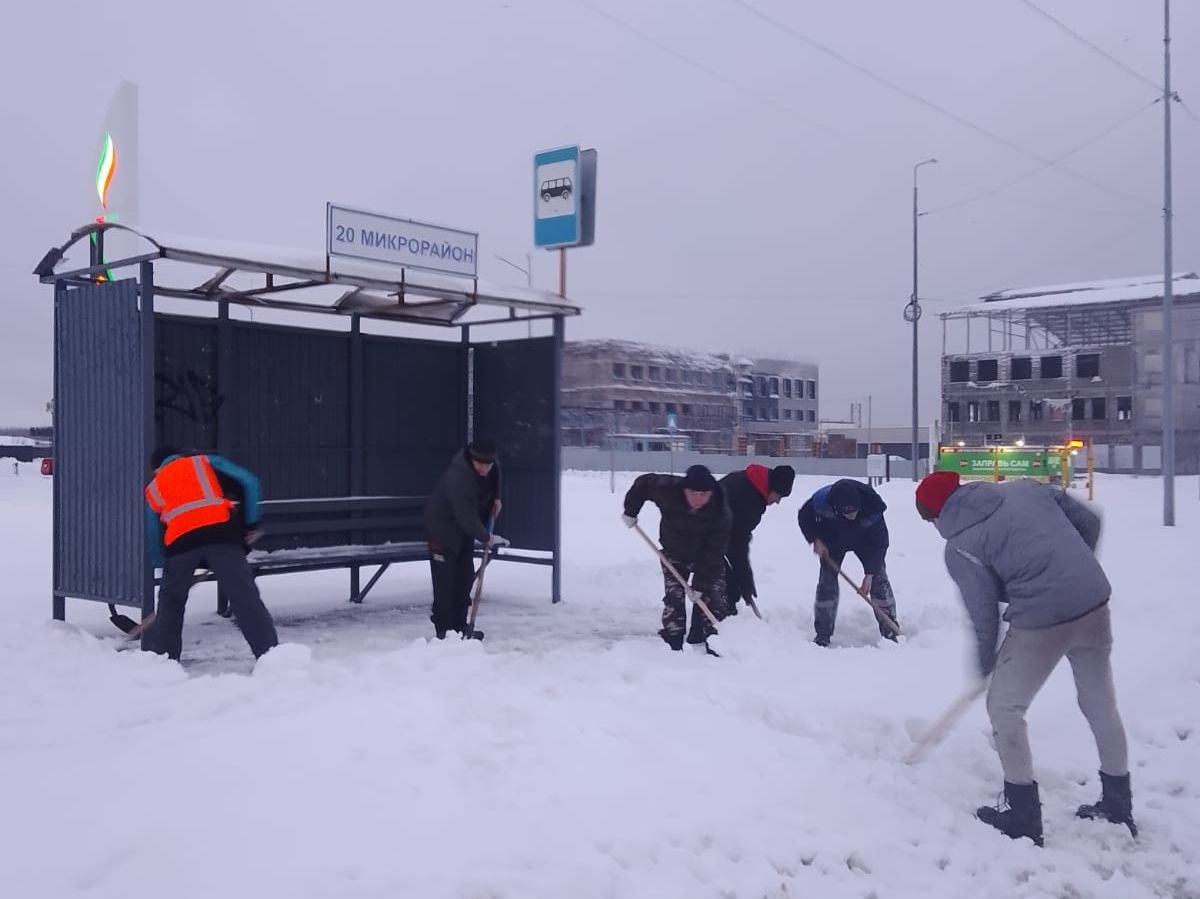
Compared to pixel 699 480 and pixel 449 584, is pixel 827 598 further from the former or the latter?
pixel 449 584

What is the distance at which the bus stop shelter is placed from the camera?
7.16 metres

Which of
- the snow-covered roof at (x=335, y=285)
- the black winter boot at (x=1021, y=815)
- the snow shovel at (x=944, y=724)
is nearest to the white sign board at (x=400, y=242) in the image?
the snow-covered roof at (x=335, y=285)

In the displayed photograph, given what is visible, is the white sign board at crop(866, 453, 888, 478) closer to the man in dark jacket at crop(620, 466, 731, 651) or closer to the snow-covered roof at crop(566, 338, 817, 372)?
the man in dark jacket at crop(620, 466, 731, 651)

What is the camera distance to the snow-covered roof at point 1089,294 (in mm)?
51625

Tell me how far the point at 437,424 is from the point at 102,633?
381 centimetres

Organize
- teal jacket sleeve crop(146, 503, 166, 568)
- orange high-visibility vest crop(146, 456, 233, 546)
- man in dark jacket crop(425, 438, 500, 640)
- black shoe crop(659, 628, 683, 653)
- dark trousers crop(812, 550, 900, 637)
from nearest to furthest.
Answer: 1. orange high-visibility vest crop(146, 456, 233, 546)
2. teal jacket sleeve crop(146, 503, 166, 568)
3. man in dark jacket crop(425, 438, 500, 640)
4. black shoe crop(659, 628, 683, 653)
5. dark trousers crop(812, 550, 900, 637)

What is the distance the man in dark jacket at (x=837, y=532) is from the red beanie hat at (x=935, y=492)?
3.15 metres

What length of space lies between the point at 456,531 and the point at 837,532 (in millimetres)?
2902

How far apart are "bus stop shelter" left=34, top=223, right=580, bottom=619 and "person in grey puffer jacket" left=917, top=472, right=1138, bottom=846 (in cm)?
520

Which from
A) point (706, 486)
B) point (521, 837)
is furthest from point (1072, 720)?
point (521, 837)

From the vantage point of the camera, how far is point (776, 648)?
747cm

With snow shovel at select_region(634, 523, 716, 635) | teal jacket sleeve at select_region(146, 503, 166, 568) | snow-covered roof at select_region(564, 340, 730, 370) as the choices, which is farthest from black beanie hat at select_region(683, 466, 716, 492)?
snow-covered roof at select_region(564, 340, 730, 370)

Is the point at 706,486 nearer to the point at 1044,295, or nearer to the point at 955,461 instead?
the point at 955,461

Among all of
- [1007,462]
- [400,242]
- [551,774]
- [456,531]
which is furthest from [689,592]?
[1007,462]
